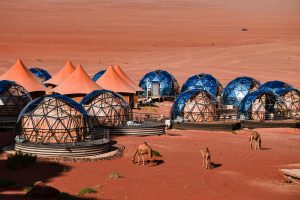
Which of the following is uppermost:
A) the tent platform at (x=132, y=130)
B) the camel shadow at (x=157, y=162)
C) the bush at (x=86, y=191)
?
the tent platform at (x=132, y=130)

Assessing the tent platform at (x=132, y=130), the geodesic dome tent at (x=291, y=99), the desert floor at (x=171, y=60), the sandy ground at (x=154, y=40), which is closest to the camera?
the desert floor at (x=171, y=60)

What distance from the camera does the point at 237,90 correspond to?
51938 mm

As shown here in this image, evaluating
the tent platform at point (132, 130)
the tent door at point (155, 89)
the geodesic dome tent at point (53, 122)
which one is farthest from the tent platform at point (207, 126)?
the tent door at point (155, 89)

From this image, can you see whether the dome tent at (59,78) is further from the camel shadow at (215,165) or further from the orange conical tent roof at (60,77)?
the camel shadow at (215,165)

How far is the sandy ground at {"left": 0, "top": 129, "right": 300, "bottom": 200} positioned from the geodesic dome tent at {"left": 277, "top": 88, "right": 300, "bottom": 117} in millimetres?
11423

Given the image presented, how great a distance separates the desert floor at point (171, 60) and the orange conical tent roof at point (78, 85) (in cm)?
744

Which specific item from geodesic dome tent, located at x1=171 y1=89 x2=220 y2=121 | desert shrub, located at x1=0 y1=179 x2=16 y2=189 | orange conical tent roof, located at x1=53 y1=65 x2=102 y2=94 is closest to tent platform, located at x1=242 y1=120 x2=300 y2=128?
geodesic dome tent, located at x1=171 y1=89 x2=220 y2=121

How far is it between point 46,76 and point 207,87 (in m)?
15.4

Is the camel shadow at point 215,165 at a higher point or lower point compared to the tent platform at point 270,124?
lower

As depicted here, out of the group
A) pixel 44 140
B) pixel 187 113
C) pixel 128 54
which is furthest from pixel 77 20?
pixel 44 140

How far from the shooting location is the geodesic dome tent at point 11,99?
123 ft

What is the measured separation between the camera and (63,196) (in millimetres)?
20406

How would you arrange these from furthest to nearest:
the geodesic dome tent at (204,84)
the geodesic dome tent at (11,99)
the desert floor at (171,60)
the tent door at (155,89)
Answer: the tent door at (155,89), the geodesic dome tent at (204,84), the geodesic dome tent at (11,99), the desert floor at (171,60)

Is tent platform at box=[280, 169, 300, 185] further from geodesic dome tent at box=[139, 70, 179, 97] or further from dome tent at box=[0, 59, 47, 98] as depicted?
geodesic dome tent at box=[139, 70, 179, 97]
